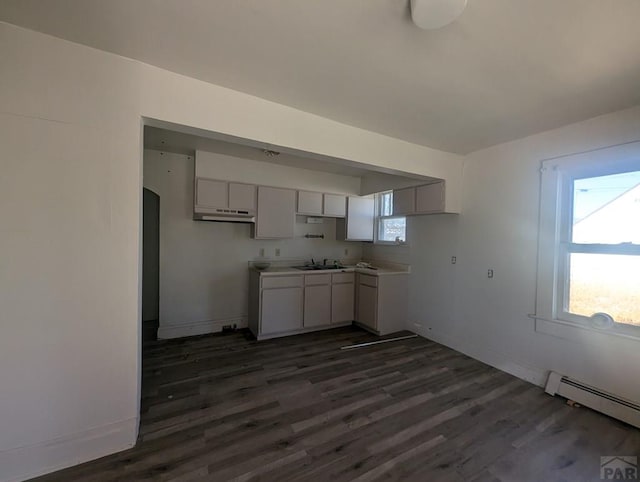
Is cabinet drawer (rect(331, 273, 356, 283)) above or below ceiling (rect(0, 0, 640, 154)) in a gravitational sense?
below

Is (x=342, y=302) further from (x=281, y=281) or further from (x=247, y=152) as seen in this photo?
(x=247, y=152)

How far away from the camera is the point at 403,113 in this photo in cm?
232

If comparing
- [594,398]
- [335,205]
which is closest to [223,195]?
[335,205]

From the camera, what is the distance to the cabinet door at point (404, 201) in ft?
12.3

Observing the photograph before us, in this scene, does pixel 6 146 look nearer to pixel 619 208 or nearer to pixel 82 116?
pixel 82 116

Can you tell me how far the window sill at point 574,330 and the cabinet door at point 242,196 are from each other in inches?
142

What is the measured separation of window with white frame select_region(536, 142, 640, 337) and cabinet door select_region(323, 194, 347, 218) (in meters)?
2.61

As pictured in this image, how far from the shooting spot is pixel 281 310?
380 cm

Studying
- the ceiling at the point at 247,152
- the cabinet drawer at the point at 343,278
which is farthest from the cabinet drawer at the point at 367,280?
the ceiling at the point at 247,152

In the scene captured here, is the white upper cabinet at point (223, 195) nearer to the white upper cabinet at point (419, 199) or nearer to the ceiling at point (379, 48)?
the ceiling at point (379, 48)

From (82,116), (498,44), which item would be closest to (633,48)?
(498,44)

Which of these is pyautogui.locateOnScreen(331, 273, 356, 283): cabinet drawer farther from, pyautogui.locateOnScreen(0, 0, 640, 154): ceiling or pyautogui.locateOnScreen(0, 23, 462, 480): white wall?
pyautogui.locateOnScreen(0, 23, 462, 480): white wall

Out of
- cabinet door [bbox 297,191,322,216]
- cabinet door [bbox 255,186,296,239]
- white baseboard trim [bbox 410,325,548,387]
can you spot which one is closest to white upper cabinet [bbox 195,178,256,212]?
cabinet door [bbox 255,186,296,239]

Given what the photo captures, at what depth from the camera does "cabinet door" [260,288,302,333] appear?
3703 millimetres
